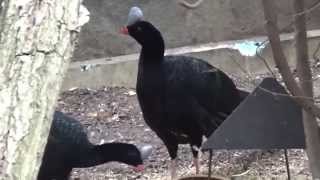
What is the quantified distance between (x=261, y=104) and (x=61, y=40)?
1.49 m

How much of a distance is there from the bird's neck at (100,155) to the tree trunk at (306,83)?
136 centimetres

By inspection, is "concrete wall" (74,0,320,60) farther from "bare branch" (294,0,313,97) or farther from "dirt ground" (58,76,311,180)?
"bare branch" (294,0,313,97)

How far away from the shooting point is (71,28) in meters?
1.92

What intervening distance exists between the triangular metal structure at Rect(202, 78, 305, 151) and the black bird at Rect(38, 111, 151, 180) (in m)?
1.09

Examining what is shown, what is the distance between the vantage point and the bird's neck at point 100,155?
4262 mm

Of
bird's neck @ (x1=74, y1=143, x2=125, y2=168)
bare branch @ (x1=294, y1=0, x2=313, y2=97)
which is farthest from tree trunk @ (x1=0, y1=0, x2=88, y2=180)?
bird's neck @ (x1=74, y1=143, x2=125, y2=168)

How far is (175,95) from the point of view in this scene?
4406mm

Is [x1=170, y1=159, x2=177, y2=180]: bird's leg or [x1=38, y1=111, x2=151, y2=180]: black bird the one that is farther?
[x1=170, y1=159, x2=177, y2=180]: bird's leg

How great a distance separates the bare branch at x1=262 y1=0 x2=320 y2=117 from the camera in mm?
2921

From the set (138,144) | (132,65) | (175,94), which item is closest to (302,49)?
(175,94)

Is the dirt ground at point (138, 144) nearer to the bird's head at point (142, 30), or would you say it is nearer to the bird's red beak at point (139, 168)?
the bird's red beak at point (139, 168)

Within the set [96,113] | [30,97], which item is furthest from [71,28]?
[96,113]

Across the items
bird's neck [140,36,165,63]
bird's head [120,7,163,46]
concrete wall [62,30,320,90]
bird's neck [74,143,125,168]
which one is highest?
concrete wall [62,30,320,90]

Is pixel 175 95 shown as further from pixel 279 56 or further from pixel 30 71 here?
pixel 30 71
